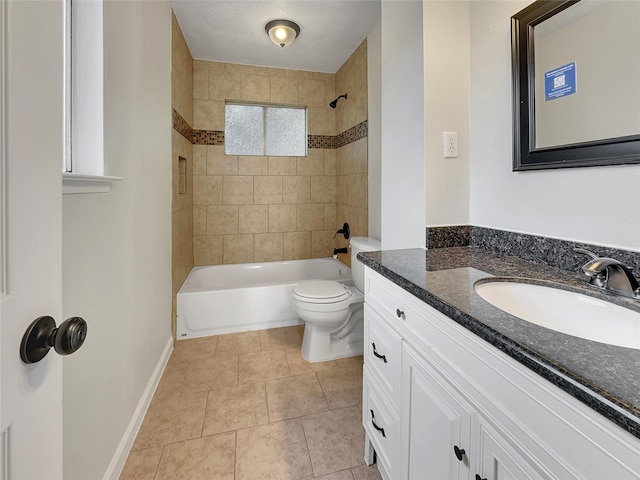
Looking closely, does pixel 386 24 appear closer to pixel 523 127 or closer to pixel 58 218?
pixel 523 127

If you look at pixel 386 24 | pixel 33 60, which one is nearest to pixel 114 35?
pixel 33 60

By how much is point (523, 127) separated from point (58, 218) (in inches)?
57.3

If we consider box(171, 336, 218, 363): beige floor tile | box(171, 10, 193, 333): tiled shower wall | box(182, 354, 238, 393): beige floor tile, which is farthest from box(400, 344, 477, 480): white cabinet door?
box(171, 10, 193, 333): tiled shower wall

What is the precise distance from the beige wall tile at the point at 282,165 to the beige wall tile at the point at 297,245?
0.68 meters

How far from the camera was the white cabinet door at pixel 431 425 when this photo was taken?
727mm

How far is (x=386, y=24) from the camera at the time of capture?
171 centimetres

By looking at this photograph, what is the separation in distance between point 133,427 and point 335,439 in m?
0.95

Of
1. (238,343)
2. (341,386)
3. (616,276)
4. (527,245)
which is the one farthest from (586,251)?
(238,343)

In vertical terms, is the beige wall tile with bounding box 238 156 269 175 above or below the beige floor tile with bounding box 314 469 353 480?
above

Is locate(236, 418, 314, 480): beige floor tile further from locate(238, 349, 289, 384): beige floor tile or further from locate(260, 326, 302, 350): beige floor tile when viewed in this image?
locate(260, 326, 302, 350): beige floor tile

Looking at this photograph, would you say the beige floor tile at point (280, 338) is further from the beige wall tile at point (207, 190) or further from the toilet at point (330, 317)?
the beige wall tile at point (207, 190)

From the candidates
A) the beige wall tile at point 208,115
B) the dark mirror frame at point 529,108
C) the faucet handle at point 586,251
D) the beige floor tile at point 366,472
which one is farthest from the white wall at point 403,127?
the beige wall tile at point 208,115

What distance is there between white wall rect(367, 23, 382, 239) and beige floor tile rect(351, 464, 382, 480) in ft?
5.20

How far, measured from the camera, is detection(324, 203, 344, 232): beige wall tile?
3.60 meters
